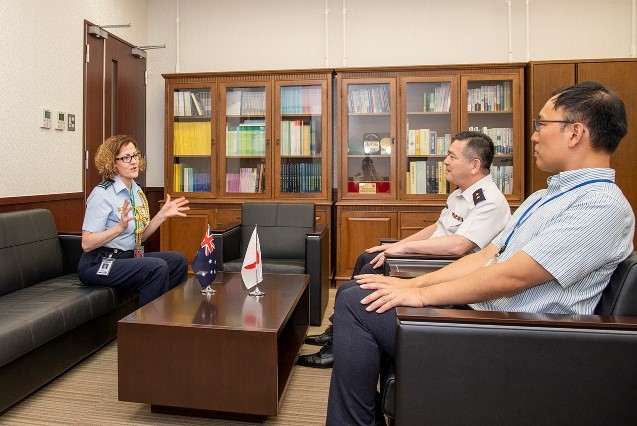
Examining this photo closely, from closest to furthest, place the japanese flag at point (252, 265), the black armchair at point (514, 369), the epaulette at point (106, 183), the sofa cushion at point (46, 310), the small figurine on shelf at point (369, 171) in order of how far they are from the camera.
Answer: the black armchair at point (514, 369), the sofa cushion at point (46, 310), the japanese flag at point (252, 265), the epaulette at point (106, 183), the small figurine on shelf at point (369, 171)

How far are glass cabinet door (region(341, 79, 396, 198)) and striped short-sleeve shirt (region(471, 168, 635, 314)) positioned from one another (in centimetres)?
301

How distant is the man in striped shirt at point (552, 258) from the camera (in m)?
1.31

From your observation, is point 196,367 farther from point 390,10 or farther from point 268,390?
point 390,10

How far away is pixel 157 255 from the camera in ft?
10.4

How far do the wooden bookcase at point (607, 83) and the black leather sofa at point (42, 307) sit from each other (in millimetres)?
3635

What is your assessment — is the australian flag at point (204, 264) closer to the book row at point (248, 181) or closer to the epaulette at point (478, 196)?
the epaulette at point (478, 196)

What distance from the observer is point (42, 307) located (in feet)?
7.36

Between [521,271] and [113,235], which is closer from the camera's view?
[521,271]

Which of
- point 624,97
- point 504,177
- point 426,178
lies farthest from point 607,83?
point 426,178

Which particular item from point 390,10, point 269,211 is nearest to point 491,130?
point 390,10

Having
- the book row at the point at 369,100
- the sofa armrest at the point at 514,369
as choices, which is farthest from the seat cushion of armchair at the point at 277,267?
the sofa armrest at the point at 514,369

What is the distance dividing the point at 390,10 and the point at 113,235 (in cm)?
358

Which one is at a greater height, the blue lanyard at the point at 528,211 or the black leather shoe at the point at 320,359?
the blue lanyard at the point at 528,211

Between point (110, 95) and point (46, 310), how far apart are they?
2789mm
